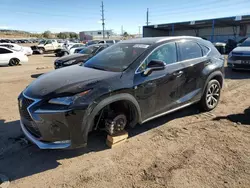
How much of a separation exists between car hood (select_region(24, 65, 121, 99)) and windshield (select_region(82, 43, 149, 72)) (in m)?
0.26

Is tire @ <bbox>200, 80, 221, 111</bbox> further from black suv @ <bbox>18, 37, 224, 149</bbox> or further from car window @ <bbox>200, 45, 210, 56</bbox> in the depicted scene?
car window @ <bbox>200, 45, 210, 56</bbox>

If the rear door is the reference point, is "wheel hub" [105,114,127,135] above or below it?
below

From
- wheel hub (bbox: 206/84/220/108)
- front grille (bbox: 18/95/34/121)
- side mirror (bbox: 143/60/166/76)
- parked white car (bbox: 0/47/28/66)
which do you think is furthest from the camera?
parked white car (bbox: 0/47/28/66)

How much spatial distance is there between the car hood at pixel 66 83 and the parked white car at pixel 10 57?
41.7 ft

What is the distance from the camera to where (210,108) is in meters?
4.87

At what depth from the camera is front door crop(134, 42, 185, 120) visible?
342 centimetres

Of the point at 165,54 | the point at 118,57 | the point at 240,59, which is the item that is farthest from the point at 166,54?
the point at 240,59

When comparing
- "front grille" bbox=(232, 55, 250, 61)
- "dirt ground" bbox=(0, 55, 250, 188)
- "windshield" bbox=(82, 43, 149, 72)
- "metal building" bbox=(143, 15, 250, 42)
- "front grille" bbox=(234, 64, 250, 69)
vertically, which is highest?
"metal building" bbox=(143, 15, 250, 42)

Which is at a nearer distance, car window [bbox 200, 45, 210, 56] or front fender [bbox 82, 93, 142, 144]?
front fender [bbox 82, 93, 142, 144]

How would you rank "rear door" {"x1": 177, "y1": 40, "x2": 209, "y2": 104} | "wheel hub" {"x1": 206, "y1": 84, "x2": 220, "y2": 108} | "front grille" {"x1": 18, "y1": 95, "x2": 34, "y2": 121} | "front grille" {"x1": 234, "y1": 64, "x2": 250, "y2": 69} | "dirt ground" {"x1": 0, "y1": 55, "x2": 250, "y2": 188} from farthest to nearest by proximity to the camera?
"front grille" {"x1": 234, "y1": 64, "x2": 250, "y2": 69} → "wheel hub" {"x1": 206, "y1": 84, "x2": 220, "y2": 108} → "rear door" {"x1": 177, "y1": 40, "x2": 209, "y2": 104} → "front grille" {"x1": 18, "y1": 95, "x2": 34, "y2": 121} → "dirt ground" {"x1": 0, "y1": 55, "x2": 250, "y2": 188}

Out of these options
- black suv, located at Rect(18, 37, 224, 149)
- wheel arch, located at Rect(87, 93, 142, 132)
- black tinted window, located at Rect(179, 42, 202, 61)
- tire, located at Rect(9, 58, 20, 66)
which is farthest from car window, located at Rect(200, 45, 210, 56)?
tire, located at Rect(9, 58, 20, 66)

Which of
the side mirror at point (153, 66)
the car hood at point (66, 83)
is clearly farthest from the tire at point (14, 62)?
the side mirror at point (153, 66)

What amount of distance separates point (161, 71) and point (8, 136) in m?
3.09

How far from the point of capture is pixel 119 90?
3117 millimetres
